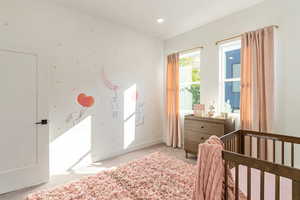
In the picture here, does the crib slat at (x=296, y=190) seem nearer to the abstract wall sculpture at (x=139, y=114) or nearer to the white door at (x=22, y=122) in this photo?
the white door at (x=22, y=122)

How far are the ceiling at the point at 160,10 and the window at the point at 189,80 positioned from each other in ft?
2.30

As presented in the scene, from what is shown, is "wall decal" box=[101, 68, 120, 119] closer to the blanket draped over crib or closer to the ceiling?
the ceiling

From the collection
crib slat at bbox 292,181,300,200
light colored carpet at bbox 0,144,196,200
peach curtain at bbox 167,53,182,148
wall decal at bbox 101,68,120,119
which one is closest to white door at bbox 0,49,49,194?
light colored carpet at bbox 0,144,196,200

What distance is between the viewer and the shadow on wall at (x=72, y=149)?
8.63ft

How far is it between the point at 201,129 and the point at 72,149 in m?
2.37

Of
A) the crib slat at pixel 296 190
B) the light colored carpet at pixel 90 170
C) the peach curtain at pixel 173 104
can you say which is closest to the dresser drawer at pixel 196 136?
the light colored carpet at pixel 90 170

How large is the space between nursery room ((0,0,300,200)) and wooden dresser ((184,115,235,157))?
0.07ft

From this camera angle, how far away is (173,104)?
13.0 feet

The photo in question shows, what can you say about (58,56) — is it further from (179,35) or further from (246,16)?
(246,16)

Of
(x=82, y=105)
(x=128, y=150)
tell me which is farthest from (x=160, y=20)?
(x=128, y=150)

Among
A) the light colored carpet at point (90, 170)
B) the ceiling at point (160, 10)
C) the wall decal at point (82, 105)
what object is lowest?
the light colored carpet at point (90, 170)

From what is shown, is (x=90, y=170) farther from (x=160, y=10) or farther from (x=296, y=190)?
(x=160, y=10)

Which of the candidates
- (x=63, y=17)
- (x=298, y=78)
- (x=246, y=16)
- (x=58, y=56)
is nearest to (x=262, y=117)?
(x=298, y=78)

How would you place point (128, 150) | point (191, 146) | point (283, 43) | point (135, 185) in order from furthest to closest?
point (128, 150)
point (191, 146)
point (283, 43)
point (135, 185)
